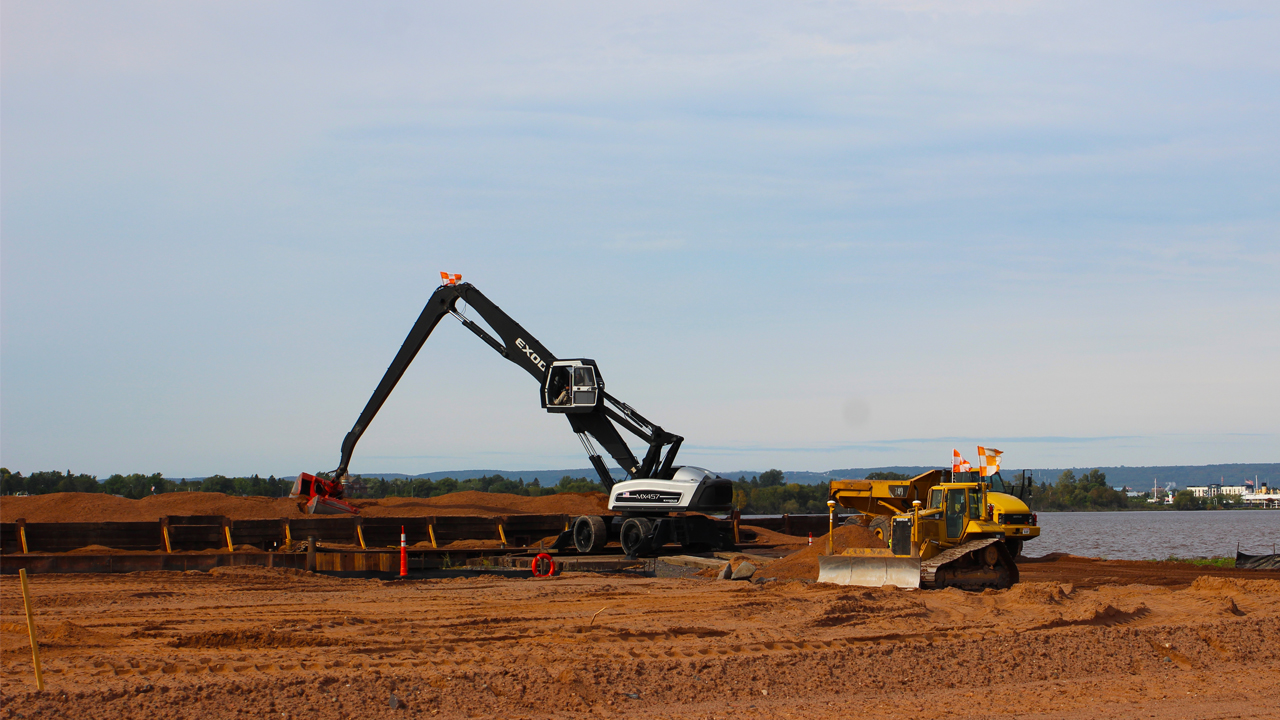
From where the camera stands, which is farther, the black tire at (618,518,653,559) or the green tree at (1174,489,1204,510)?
the green tree at (1174,489,1204,510)

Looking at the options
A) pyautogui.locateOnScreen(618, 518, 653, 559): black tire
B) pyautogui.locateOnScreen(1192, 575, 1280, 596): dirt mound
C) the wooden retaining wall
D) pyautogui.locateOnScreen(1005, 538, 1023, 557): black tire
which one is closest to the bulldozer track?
pyautogui.locateOnScreen(1005, 538, 1023, 557): black tire

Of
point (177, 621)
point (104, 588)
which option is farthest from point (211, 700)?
point (104, 588)

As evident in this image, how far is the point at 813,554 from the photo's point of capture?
2158 centimetres

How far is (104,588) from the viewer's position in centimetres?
1767

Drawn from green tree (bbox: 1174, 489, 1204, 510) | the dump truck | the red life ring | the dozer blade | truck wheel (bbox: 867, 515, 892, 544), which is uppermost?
the dump truck

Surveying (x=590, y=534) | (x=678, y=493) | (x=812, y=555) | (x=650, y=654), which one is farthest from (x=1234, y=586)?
(x=590, y=534)

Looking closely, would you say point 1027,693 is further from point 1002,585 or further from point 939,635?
point 1002,585

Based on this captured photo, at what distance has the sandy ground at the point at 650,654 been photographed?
918cm

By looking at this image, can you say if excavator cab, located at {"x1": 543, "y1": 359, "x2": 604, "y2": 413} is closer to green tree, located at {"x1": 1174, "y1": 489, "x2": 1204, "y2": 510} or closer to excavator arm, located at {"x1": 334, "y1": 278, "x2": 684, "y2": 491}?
excavator arm, located at {"x1": 334, "y1": 278, "x2": 684, "y2": 491}

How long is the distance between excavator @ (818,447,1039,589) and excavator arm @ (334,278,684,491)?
249 inches

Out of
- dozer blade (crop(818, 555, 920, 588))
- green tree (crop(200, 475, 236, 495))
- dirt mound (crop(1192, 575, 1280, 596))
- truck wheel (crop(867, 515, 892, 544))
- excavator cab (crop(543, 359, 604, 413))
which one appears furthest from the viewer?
green tree (crop(200, 475, 236, 495))

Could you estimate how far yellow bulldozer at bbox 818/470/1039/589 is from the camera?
56.8 ft

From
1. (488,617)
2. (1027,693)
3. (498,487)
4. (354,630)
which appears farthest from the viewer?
(498,487)

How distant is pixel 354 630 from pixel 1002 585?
10.7 metres
